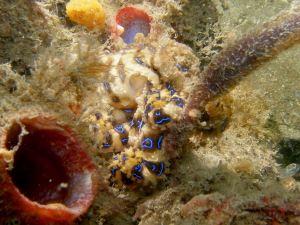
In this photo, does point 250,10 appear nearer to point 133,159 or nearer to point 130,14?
point 130,14

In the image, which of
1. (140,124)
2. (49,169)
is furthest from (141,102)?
(49,169)

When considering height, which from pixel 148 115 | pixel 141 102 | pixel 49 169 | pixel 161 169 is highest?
pixel 148 115

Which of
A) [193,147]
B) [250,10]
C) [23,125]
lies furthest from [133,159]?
[250,10]

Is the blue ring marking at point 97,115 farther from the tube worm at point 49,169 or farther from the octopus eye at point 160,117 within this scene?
the tube worm at point 49,169

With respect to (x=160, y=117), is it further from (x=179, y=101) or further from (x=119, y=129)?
(x=119, y=129)

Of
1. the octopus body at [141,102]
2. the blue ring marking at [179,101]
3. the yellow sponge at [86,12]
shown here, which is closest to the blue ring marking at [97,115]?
the octopus body at [141,102]

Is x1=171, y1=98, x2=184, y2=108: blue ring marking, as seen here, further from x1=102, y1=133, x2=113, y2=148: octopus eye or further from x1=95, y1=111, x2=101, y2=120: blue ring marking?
x1=95, y1=111, x2=101, y2=120: blue ring marking
